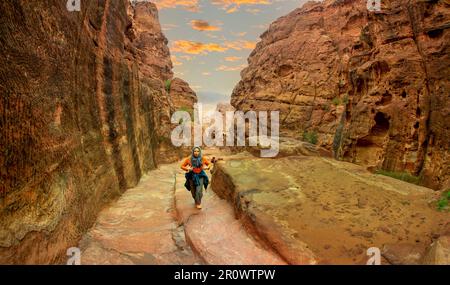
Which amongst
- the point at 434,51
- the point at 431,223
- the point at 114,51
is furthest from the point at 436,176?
the point at 114,51

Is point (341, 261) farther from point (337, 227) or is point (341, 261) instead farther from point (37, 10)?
point (37, 10)

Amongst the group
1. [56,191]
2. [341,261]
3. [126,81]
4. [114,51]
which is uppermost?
[114,51]

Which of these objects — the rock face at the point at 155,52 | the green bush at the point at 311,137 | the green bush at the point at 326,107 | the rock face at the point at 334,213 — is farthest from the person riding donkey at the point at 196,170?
the rock face at the point at 155,52

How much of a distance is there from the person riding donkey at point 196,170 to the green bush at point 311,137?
63.3 feet

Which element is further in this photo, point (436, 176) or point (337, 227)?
point (436, 176)

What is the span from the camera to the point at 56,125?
464 cm

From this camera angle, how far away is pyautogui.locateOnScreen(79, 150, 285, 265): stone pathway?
409 cm

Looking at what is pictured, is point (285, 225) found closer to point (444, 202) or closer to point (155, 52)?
point (444, 202)

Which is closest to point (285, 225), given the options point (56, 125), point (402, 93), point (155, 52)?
point (56, 125)

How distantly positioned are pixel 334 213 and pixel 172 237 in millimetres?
3088

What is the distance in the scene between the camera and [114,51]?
9.16m

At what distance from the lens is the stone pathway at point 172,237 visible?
4.09m

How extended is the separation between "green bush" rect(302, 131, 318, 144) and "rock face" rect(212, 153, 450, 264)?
17.4 m
